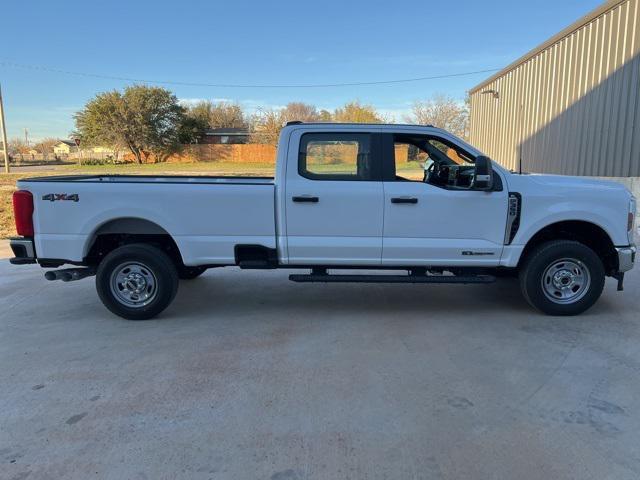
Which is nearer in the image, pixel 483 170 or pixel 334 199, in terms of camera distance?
pixel 483 170

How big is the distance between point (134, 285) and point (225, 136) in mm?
69594

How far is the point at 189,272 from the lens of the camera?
263 inches

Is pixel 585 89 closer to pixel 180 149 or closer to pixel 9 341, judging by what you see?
pixel 9 341

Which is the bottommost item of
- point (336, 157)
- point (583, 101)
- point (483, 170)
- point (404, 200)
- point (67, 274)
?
point (67, 274)

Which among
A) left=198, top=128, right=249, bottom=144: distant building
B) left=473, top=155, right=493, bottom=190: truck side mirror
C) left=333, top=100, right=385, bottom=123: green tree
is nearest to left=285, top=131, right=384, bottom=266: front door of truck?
left=473, top=155, right=493, bottom=190: truck side mirror

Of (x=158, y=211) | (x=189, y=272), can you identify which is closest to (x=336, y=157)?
(x=158, y=211)

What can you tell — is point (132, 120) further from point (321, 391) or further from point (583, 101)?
point (321, 391)

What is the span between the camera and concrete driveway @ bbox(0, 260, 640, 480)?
9.47 ft

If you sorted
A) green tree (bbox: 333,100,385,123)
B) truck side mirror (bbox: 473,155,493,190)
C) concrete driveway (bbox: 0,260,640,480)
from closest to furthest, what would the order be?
concrete driveway (bbox: 0,260,640,480), truck side mirror (bbox: 473,155,493,190), green tree (bbox: 333,100,385,123)

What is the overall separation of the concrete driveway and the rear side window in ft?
5.22

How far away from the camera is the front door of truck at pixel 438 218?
5.17 metres

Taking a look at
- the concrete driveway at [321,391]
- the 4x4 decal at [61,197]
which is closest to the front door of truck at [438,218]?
the concrete driveway at [321,391]

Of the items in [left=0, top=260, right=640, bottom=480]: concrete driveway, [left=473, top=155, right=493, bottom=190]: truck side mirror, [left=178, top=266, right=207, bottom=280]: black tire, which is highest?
[left=473, top=155, right=493, bottom=190]: truck side mirror

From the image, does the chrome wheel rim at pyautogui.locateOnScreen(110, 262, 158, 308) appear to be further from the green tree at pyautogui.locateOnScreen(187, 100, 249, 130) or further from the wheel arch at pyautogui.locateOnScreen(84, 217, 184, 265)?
the green tree at pyautogui.locateOnScreen(187, 100, 249, 130)
